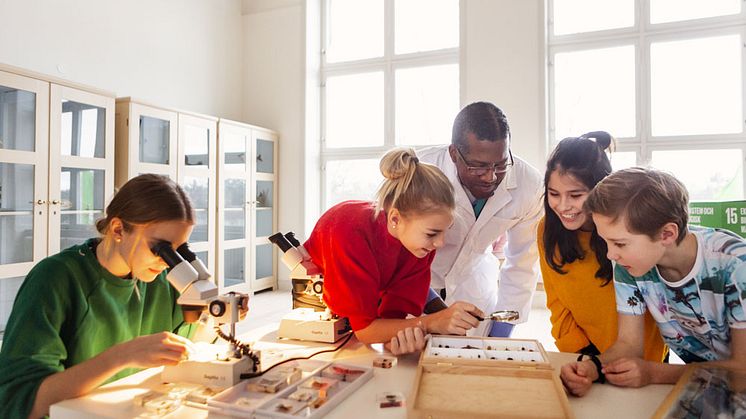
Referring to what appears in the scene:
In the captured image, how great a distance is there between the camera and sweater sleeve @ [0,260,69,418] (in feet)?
3.12

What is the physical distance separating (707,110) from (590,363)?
415 centimetres

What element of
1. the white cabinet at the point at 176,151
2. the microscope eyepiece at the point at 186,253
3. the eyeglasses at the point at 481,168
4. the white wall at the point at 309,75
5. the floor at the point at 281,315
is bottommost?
the floor at the point at 281,315

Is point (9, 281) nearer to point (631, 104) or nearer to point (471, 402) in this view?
point (471, 402)

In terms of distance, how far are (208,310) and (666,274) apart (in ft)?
3.49

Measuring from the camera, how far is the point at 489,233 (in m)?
2.07

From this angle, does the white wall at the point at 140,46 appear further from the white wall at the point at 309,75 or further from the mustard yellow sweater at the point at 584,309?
the mustard yellow sweater at the point at 584,309

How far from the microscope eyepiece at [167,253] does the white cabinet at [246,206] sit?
371 cm

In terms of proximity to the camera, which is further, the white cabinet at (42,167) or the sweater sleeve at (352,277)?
the white cabinet at (42,167)

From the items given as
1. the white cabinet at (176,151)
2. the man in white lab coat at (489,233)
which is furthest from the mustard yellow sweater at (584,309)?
the white cabinet at (176,151)

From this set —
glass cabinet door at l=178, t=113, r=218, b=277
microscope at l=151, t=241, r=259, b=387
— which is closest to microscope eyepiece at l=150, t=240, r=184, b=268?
microscope at l=151, t=241, r=259, b=387

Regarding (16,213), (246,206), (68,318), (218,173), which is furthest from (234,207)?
(68,318)

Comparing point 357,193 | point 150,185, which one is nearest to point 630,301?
point 150,185

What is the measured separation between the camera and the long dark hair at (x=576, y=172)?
4.71 ft

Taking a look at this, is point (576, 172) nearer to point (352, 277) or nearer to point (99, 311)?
point (352, 277)
